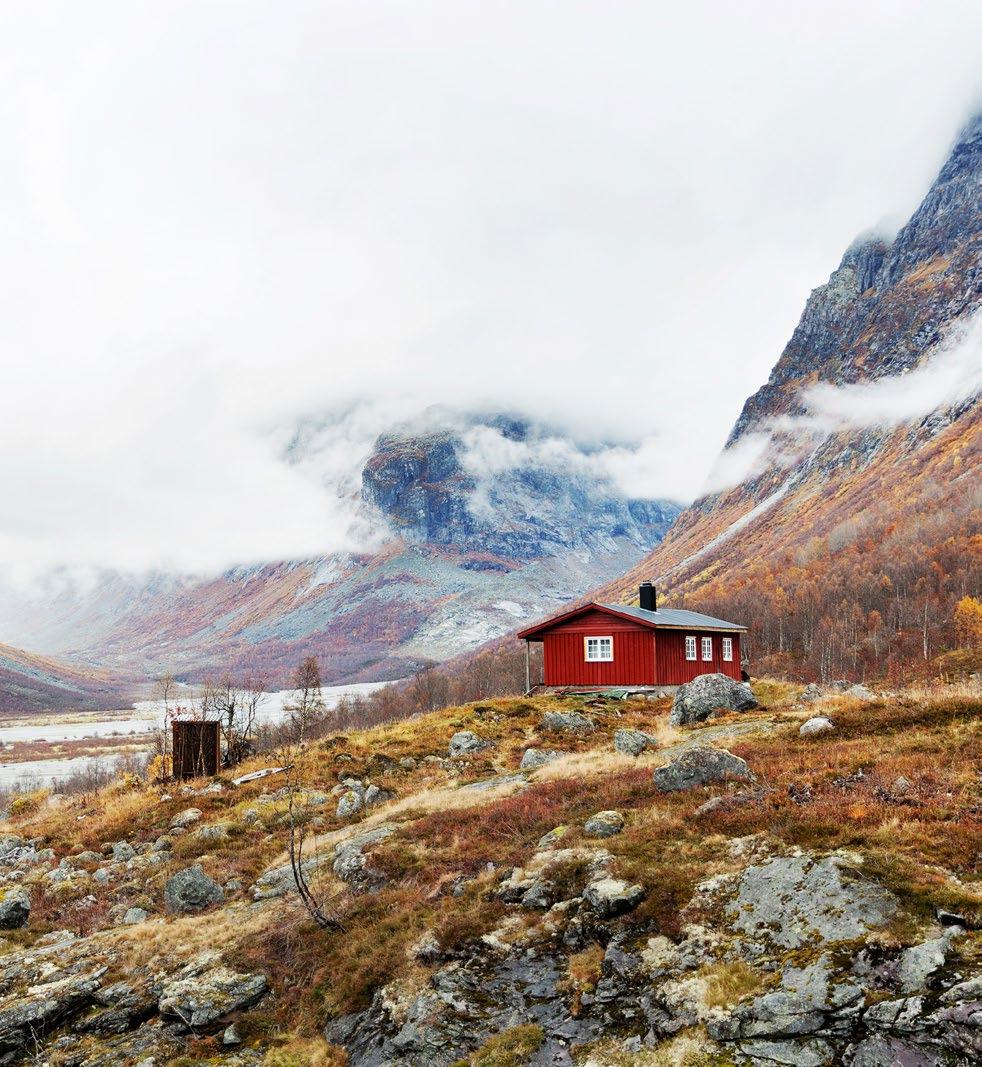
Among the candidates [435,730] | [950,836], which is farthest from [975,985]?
[435,730]

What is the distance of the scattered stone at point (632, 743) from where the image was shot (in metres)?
22.7

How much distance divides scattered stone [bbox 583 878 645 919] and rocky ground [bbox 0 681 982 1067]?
0.05 meters

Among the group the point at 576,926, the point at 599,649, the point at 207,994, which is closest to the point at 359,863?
the point at 207,994

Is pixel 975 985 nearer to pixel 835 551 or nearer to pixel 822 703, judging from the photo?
pixel 822 703

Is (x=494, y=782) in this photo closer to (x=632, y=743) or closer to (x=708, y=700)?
(x=632, y=743)

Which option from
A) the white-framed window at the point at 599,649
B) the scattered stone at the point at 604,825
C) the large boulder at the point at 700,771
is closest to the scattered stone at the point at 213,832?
the scattered stone at the point at 604,825

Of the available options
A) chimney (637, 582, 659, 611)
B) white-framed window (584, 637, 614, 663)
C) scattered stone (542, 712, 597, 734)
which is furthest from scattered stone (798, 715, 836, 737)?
chimney (637, 582, 659, 611)

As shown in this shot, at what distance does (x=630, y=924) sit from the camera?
35.5 ft

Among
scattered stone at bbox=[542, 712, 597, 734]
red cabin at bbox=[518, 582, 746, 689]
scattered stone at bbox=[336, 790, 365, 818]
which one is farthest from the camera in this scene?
red cabin at bbox=[518, 582, 746, 689]

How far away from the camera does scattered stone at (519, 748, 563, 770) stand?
24.7 metres

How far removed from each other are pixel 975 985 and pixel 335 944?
981 cm

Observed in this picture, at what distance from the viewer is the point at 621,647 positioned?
151 ft

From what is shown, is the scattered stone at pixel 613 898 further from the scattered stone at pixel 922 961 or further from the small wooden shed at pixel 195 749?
the small wooden shed at pixel 195 749

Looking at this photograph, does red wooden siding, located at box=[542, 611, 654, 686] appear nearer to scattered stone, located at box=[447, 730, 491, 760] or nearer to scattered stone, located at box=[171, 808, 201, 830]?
scattered stone, located at box=[447, 730, 491, 760]
